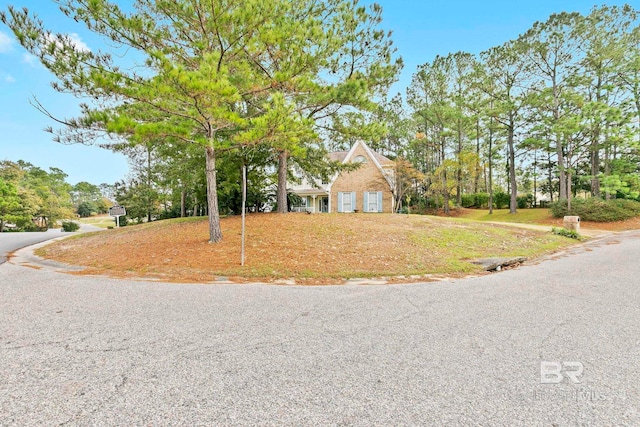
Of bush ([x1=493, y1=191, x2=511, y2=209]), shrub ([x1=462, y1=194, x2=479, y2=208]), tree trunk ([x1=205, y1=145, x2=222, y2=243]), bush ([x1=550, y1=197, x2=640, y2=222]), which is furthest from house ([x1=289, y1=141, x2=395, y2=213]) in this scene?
tree trunk ([x1=205, y1=145, x2=222, y2=243])

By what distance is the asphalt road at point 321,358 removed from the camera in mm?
1770

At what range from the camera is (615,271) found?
5809 millimetres

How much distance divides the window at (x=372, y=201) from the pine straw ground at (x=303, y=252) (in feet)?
38.8

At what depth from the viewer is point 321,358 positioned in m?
2.43

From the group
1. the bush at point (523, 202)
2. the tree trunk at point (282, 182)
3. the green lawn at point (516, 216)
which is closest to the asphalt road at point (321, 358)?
the tree trunk at point (282, 182)

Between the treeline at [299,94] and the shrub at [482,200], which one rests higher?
the treeline at [299,94]

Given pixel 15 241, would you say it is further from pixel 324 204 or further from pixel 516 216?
pixel 516 216

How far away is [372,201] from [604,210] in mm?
14206

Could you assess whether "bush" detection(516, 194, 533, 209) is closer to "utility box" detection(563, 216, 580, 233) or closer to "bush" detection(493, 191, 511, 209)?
"bush" detection(493, 191, 511, 209)

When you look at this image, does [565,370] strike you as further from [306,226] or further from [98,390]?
[306,226]

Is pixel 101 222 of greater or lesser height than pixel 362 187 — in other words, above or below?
below

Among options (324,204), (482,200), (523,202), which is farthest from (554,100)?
(324,204)

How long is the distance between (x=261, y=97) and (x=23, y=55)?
663 centimetres

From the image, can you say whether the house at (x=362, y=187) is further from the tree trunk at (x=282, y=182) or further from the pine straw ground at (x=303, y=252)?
the pine straw ground at (x=303, y=252)
